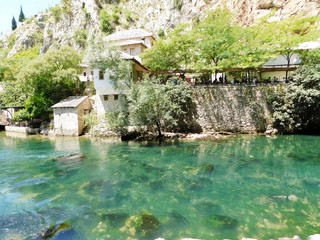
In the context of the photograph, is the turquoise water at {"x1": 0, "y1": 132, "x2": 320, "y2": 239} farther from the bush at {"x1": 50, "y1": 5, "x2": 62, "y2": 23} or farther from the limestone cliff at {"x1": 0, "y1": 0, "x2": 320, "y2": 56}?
the bush at {"x1": 50, "y1": 5, "x2": 62, "y2": 23}

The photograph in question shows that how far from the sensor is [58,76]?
75.5 ft

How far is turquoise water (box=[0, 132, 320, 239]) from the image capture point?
5.92 meters

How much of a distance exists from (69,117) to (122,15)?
41315mm

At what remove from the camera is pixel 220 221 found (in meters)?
6.18

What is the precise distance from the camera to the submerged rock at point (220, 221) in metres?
5.98

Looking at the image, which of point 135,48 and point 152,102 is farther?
point 135,48

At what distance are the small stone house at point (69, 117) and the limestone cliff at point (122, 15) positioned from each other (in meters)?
16.5

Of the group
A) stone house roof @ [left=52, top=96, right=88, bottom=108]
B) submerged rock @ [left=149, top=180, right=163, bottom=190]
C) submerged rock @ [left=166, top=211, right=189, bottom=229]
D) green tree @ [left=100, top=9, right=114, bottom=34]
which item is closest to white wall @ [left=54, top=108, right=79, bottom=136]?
stone house roof @ [left=52, top=96, right=88, bottom=108]

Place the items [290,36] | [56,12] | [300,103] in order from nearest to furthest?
[300,103] → [290,36] → [56,12]

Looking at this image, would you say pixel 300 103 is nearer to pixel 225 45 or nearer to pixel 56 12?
pixel 225 45

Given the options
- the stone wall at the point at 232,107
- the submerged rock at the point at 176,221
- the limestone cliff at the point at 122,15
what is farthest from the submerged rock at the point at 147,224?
the limestone cliff at the point at 122,15

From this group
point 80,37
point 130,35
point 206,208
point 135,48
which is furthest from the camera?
point 80,37

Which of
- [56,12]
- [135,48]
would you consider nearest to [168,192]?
[135,48]

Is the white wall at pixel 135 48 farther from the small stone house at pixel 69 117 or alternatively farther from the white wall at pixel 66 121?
the white wall at pixel 66 121
